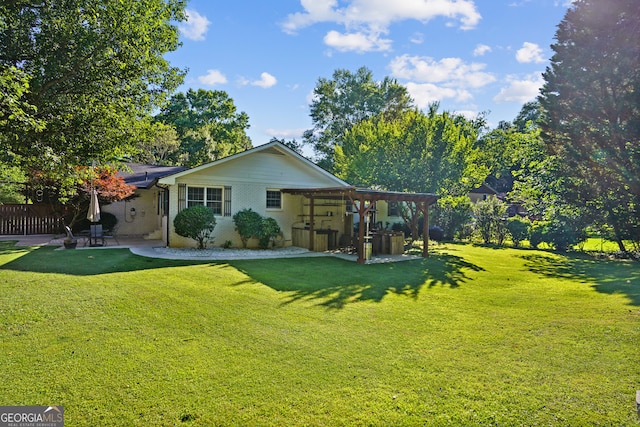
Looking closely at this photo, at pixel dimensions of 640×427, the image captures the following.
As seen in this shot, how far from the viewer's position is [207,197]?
46.0ft

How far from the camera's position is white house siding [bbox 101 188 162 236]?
18.1m

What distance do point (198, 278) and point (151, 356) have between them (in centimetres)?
415

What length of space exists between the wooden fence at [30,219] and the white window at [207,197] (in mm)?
8218

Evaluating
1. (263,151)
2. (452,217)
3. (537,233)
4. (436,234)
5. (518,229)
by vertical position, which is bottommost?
(436,234)

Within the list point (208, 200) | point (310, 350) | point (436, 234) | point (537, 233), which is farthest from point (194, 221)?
point (537, 233)

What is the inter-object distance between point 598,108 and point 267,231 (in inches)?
569

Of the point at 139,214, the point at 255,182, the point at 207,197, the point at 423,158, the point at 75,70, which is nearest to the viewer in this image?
the point at 75,70

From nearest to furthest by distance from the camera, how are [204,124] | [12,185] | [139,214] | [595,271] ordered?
[595,271] → [12,185] → [139,214] → [204,124]

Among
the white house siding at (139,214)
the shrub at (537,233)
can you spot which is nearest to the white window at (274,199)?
the white house siding at (139,214)

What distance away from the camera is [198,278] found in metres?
8.25

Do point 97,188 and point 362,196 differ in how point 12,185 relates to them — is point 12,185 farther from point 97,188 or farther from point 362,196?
point 362,196

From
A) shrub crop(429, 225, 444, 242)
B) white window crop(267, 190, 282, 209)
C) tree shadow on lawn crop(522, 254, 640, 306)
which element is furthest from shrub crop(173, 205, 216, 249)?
shrub crop(429, 225, 444, 242)

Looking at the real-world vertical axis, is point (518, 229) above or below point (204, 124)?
below

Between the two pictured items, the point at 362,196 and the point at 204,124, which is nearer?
the point at 362,196
